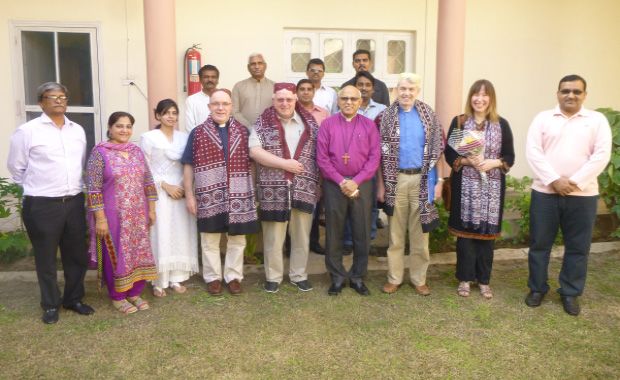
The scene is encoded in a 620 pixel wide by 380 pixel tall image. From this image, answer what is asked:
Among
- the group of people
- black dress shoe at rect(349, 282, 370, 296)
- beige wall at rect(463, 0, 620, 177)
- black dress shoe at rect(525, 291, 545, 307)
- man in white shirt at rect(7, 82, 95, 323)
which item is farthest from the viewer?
beige wall at rect(463, 0, 620, 177)

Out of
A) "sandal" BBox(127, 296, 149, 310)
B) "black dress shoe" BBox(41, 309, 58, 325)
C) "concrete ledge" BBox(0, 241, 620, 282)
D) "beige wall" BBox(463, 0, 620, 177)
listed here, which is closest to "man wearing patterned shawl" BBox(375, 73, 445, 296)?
"concrete ledge" BBox(0, 241, 620, 282)

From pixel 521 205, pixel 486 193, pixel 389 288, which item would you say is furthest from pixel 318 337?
pixel 521 205

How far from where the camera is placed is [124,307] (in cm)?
A: 423

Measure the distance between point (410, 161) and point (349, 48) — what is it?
3881 mm

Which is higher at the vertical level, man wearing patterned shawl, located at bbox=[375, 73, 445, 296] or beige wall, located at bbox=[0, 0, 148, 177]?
beige wall, located at bbox=[0, 0, 148, 177]

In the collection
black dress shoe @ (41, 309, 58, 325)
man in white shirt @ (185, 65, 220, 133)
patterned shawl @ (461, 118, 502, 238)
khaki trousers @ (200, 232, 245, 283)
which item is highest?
man in white shirt @ (185, 65, 220, 133)

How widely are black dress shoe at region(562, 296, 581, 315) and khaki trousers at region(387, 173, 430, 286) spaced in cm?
118

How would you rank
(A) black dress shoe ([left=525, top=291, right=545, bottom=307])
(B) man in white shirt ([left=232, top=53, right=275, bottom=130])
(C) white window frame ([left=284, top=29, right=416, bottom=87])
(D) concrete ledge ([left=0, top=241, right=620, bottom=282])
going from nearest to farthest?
1. (A) black dress shoe ([left=525, top=291, right=545, bottom=307])
2. (D) concrete ledge ([left=0, top=241, right=620, bottom=282])
3. (B) man in white shirt ([left=232, top=53, right=275, bottom=130])
4. (C) white window frame ([left=284, top=29, right=416, bottom=87])

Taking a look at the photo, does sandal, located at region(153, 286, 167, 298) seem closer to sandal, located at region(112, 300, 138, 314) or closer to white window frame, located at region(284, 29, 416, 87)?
sandal, located at region(112, 300, 138, 314)

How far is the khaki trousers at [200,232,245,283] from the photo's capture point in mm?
4621

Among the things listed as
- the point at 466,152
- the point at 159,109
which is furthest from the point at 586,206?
the point at 159,109

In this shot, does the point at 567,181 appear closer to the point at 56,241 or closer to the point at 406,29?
the point at 56,241

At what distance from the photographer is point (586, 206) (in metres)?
4.22

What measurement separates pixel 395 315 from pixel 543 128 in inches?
79.1
